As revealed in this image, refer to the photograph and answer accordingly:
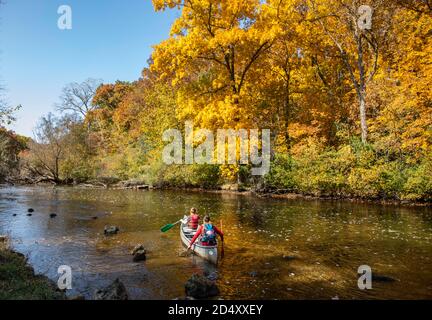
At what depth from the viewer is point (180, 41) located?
21234 millimetres

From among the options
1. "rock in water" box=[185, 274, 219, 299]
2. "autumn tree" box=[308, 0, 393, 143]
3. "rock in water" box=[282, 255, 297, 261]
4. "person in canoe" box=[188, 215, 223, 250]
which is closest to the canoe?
"person in canoe" box=[188, 215, 223, 250]

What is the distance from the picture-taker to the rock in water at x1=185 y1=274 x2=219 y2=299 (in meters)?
9.37

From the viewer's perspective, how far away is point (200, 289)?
30.9 feet

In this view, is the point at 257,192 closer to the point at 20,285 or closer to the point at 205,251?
the point at 205,251

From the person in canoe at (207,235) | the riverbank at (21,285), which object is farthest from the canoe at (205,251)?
the riverbank at (21,285)

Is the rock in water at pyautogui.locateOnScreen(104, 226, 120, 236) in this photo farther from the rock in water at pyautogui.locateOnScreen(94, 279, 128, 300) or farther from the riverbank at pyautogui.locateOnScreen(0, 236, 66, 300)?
the rock in water at pyautogui.locateOnScreen(94, 279, 128, 300)

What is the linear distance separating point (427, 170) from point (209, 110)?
15094 millimetres

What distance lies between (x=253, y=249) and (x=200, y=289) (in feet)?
18.2

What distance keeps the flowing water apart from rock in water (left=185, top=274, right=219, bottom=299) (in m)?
0.44

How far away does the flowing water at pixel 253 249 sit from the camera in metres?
10.3

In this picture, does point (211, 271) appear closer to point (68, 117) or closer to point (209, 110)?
point (209, 110)

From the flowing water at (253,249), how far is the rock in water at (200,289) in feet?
1.44

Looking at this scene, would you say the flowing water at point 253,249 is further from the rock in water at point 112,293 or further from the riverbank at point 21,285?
the riverbank at point 21,285

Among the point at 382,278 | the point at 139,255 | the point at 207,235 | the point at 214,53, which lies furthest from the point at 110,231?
the point at 214,53
